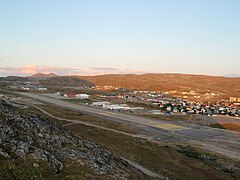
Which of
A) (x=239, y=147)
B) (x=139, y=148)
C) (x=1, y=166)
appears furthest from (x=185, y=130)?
(x=1, y=166)

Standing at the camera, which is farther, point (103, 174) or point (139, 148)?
point (139, 148)

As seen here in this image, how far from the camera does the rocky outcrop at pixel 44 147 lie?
16766 mm

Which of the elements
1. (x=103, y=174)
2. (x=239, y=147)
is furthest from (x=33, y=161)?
(x=239, y=147)

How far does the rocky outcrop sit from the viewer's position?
1677 cm

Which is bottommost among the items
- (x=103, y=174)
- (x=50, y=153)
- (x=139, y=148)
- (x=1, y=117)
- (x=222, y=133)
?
(x=222, y=133)

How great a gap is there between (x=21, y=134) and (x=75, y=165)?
481cm

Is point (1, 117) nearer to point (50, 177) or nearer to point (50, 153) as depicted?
point (50, 153)

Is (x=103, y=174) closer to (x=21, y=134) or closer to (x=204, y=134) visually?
(x=21, y=134)

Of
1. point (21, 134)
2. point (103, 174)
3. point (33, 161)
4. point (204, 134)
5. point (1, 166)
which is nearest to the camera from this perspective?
point (1, 166)

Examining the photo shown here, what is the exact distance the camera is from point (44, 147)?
1922 cm

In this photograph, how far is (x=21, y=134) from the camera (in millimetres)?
19188

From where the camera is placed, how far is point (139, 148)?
3988cm

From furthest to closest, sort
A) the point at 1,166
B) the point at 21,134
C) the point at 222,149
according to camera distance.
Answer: the point at 222,149
the point at 21,134
the point at 1,166

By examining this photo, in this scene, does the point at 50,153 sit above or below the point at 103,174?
above
